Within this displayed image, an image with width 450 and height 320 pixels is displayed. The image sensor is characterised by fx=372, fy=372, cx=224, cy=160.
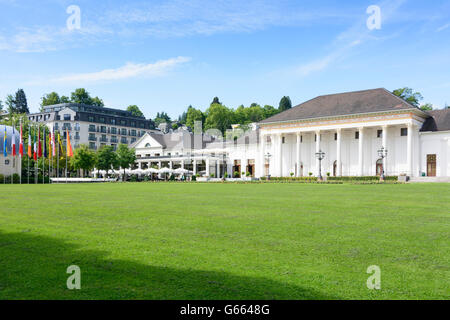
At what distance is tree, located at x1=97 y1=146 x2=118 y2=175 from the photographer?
78.1 meters

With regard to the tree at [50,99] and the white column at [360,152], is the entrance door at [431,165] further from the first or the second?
the tree at [50,99]

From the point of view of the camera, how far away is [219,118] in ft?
411

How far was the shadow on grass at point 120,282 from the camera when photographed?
15.8ft

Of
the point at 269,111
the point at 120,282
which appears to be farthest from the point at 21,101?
the point at 120,282

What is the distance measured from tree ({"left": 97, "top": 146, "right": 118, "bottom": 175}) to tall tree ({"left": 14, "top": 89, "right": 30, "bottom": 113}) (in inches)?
2700

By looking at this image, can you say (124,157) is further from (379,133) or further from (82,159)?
(379,133)

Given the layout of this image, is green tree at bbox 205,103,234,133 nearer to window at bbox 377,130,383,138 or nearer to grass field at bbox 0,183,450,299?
window at bbox 377,130,383,138

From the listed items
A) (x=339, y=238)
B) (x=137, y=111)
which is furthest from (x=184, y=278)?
(x=137, y=111)

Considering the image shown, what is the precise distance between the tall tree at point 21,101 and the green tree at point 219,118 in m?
64.8

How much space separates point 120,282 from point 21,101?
145m

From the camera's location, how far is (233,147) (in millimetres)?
86312

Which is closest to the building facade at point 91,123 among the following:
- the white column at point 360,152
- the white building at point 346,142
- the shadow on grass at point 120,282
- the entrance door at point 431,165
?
the white building at point 346,142

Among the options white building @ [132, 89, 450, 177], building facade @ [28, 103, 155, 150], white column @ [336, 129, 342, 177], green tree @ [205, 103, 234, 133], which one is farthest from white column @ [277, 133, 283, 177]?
building facade @ [28, 103, 155, 150]
